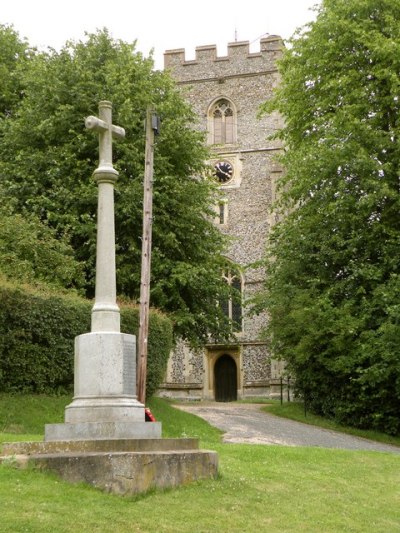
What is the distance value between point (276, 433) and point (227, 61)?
2513 cm

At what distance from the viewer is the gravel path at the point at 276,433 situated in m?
16.4

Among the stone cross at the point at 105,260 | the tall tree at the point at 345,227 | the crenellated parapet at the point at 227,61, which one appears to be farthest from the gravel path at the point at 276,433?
the crenellated parapet at the point at 227,61

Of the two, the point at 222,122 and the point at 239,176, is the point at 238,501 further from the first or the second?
the point at 222,122

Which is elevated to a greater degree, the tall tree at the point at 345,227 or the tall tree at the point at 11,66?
the tall tree at the point at 11,66

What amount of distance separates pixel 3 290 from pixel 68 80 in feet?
30.8

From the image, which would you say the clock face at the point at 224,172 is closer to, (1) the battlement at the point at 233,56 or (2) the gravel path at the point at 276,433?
(1) the battlement at the point at 233,56

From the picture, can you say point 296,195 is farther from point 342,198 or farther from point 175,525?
point 175,525

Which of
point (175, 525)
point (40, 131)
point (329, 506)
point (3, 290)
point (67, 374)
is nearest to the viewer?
point (175, 525)

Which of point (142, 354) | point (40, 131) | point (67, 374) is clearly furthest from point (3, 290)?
point (40, 131)

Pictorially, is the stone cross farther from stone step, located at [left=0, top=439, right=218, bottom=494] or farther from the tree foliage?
the tree foliage

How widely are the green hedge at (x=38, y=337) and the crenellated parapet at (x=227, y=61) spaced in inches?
933

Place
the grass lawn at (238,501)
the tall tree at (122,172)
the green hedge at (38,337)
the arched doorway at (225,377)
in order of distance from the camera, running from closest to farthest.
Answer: the grass lawn at (238,501), the green hedge at (38,337), the tall tree at (122,172), the arched doorway at (225,377)

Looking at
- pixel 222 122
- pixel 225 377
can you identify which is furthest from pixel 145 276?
pixel 222 122

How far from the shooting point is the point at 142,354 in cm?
1344
